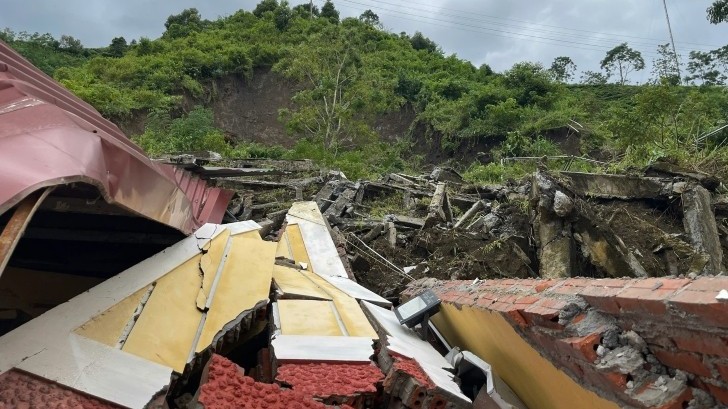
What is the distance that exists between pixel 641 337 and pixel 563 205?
4196 mm

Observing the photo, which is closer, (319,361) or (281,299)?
(319,361)

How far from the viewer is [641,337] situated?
172 cm

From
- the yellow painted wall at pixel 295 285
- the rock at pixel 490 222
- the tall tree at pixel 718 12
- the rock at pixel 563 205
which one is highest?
the tall tree at pixel 718 12

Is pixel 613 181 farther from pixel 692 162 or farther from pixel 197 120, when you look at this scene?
pixel 197 120

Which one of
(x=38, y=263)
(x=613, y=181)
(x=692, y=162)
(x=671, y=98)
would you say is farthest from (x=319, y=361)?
(x=671, y=98)

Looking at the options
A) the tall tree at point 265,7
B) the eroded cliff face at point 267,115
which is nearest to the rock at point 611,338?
the eroded cliff face at point 267,115

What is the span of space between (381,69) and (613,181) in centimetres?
2687

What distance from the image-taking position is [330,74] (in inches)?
811

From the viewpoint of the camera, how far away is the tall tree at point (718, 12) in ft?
56.5

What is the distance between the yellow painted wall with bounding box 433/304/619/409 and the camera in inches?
85.4

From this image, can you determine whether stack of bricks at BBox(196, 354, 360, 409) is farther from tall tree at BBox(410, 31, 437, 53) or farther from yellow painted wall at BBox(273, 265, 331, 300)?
tall tree at BBox(410, 31, 437, 53)

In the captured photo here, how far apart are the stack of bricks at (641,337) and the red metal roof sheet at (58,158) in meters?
2.06

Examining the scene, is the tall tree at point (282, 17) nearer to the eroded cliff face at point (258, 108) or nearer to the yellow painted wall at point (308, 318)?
the eroded cliff face at point (258, 108)

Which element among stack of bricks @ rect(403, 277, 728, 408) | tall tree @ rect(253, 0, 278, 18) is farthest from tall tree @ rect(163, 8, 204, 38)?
stack of bricks @ rect(403, 277, 728, 408)
